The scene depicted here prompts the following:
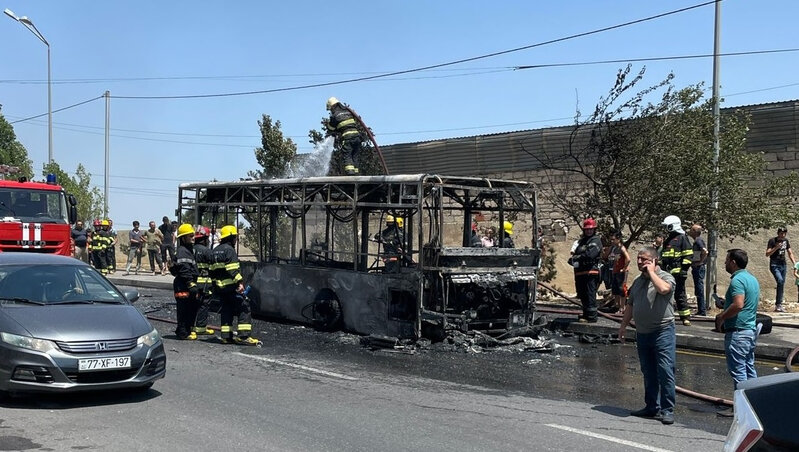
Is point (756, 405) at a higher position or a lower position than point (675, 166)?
lower

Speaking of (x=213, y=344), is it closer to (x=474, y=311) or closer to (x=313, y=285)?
(x=313, y=285)

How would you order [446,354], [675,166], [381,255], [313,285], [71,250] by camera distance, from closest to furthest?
[446,354], [381,255], [313,285], [675,166], [71,250]

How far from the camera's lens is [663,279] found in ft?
23.6

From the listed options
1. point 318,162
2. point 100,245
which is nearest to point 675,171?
point 318,162

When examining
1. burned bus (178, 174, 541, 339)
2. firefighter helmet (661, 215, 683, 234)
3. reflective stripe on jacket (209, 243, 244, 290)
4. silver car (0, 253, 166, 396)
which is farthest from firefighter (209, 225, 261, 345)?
firefighter helmet (661, 215, 683, 234)

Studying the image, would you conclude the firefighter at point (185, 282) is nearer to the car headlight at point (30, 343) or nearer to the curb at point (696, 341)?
the car headlight at point (30, 343)

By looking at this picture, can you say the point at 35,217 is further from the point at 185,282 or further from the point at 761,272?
the point at 761,272

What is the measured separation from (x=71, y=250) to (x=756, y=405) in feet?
54.9

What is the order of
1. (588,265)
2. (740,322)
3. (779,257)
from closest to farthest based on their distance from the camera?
(740,322)
(588,265)
(779,257)

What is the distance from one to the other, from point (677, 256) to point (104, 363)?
9.50 meters

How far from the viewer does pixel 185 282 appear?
1101 cm

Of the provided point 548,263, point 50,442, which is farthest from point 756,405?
point 548,263

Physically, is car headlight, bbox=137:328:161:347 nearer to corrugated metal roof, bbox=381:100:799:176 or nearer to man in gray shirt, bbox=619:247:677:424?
man in gray shirt, bbox=619:247:677:424

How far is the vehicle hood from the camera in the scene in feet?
22.1
